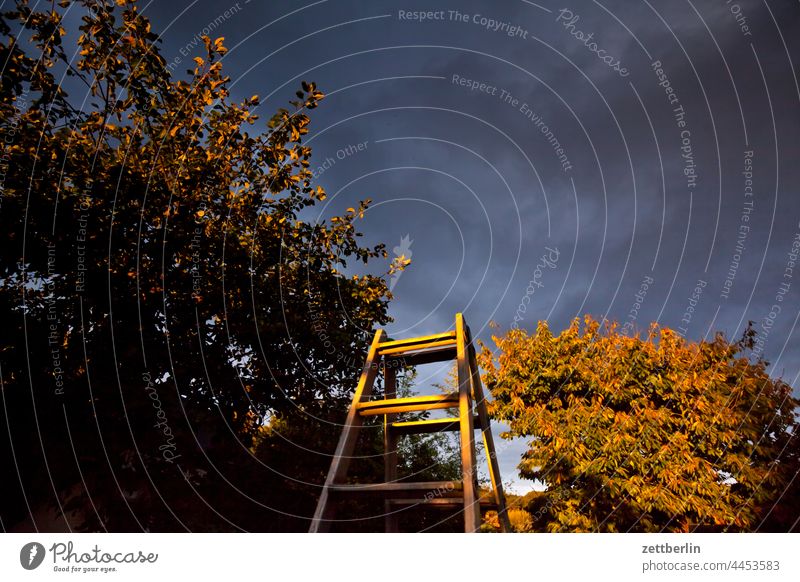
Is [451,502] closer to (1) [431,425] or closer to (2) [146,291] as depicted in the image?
(1) [431,425]

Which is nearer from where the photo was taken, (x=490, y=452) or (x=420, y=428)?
(x=420, y=428)

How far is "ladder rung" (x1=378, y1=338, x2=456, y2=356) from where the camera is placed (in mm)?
5211

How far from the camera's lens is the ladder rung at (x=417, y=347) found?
5.21 meters

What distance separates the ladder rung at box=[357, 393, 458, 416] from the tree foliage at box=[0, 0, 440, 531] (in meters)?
3.78

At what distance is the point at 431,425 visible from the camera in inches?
189

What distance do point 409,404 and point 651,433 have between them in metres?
12.1

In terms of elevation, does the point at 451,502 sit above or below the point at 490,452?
below

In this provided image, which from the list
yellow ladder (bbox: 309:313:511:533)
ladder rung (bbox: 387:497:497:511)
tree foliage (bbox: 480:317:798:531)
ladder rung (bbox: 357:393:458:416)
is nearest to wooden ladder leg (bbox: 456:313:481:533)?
yellow ladder (bbox: 309:313:511:533)

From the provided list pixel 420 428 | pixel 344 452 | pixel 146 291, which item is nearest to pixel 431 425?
pixel 420 428

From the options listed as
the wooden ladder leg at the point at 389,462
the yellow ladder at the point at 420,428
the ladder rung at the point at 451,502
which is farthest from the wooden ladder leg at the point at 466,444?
the wooden ladder leg at the point at 389,462
